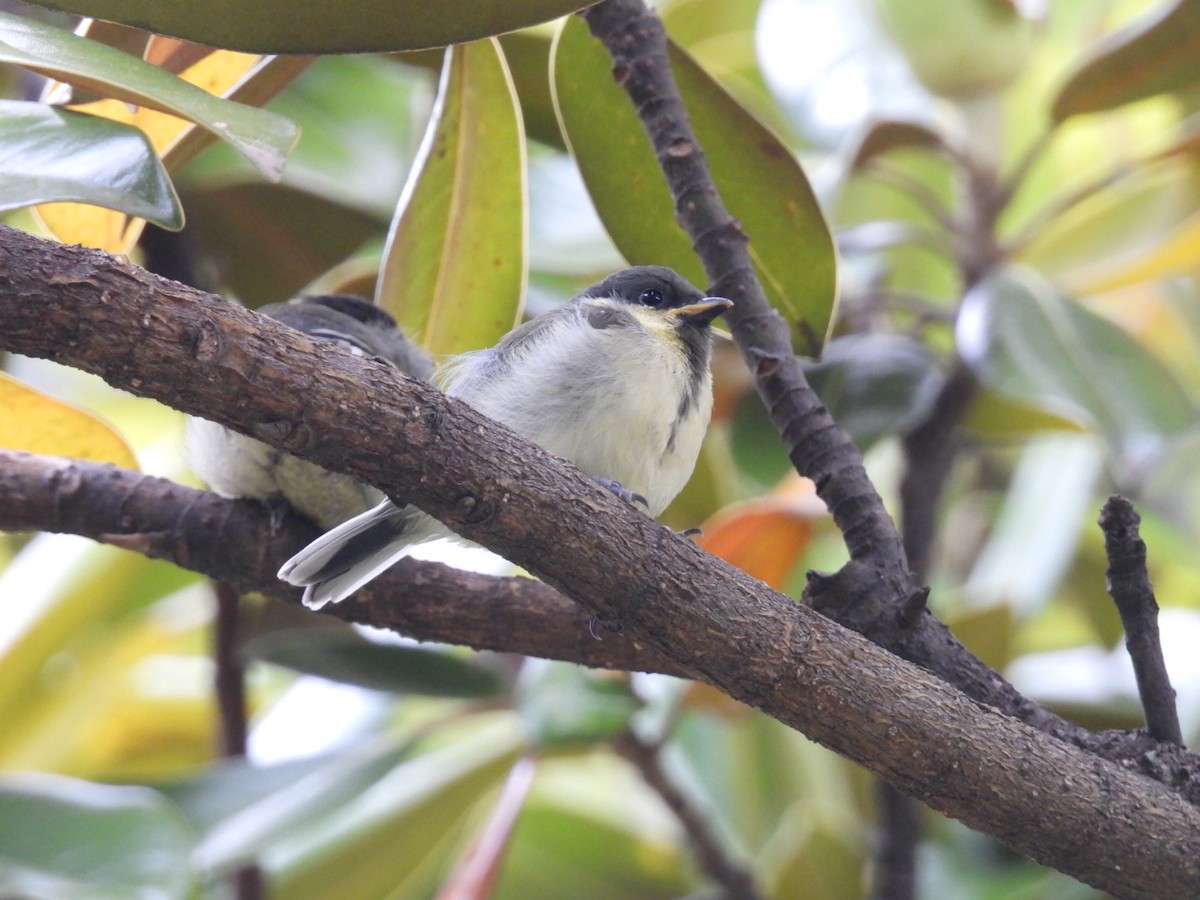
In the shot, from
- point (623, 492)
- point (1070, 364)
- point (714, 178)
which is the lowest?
point (623, 492)

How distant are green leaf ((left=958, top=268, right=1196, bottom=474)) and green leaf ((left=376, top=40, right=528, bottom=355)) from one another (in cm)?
91

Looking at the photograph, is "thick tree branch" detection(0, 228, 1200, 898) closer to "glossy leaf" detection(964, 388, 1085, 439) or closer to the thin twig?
the thin twig

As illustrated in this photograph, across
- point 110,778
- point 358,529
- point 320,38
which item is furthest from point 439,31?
point 110,778

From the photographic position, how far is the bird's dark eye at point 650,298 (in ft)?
7.14

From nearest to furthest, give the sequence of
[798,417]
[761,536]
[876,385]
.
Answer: [798,417], [761,536], [876,385]

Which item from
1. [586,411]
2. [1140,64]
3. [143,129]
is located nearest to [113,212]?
[143,129]

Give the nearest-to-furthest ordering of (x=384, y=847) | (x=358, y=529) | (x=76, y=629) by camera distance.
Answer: (x=358, y=529) < (x=384, y=847) < (x=76, y=629)

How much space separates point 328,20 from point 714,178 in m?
0.71

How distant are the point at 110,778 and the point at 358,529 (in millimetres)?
1236

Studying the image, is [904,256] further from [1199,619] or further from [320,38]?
[320,38]

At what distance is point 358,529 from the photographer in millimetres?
1747

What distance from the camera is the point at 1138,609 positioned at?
4.83 feet

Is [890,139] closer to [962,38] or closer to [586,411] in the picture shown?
[962,38]

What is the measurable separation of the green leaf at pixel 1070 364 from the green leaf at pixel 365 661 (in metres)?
1.12
